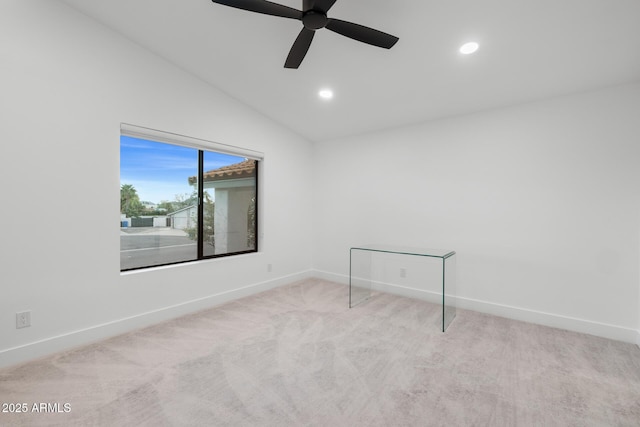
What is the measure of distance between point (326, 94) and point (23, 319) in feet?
12.0

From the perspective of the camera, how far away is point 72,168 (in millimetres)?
2570

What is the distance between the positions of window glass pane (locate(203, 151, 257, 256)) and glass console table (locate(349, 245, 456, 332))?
1685mm

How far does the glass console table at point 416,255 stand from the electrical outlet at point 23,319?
2.98 m

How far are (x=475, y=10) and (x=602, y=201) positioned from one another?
230cm

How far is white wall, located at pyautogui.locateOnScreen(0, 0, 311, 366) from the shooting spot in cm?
229

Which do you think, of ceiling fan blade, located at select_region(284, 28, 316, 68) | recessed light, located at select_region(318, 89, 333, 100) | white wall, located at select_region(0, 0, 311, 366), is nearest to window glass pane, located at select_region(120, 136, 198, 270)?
white wall, located at select_region(0, 0, 311, 366)

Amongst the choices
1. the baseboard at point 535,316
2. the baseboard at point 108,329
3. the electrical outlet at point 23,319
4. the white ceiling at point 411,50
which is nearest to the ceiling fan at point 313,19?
the white ceiling at point 411,50

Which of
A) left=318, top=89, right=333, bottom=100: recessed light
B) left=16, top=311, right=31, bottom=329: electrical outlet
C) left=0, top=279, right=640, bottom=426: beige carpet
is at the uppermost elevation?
left=318, top=89, right=333, bottom=100: recessed light

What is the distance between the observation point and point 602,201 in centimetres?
281

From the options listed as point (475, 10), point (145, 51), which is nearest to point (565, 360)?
point (475, 10)

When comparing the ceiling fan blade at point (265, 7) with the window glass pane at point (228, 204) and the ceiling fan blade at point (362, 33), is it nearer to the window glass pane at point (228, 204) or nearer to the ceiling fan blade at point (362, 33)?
the ceiling fan blade at point (362, 33)

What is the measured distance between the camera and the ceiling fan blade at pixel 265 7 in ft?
5.89

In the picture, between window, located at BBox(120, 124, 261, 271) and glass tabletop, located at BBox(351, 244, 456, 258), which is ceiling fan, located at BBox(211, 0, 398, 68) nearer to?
window, located at BBox(120, 124, 261, 271)

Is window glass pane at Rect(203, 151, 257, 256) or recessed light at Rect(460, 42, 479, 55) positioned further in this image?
window glass pane at Rect(203, 151, 257, 256)
